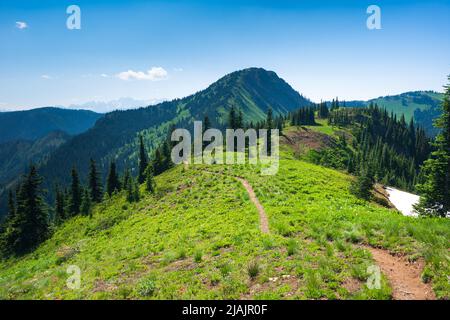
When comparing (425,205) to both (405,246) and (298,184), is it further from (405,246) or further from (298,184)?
(405,246)

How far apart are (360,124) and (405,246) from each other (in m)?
200

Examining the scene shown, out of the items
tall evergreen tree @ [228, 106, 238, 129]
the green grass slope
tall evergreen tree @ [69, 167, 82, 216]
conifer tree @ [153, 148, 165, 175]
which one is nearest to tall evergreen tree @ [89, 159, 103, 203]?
tall evergreen tree @ [69, 167, 82, 216]

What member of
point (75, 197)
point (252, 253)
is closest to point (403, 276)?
point (252, 253)

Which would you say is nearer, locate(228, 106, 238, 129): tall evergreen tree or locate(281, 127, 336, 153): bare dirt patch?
locate(228, 106, 238, 129): tall evergreen tree

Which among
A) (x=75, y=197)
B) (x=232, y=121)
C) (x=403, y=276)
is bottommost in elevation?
(x=75, y=197)

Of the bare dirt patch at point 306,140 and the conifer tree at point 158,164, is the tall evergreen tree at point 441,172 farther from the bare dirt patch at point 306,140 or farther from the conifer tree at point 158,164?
the bare dirt patch at point 306,140

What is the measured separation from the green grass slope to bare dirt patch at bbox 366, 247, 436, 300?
348 mm

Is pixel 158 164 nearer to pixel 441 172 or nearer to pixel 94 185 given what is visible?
pixel 94 185

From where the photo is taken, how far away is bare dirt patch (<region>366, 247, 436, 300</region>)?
9.89m

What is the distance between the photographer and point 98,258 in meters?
23.0

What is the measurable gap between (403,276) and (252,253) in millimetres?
6780

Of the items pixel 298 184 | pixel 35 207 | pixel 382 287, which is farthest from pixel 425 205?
pixel 35 207

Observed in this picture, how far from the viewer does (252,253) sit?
14969mm

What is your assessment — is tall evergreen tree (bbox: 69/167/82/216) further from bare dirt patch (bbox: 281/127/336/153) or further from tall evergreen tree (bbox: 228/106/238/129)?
bare dirt patch (bbox: 281/127/336/153)
